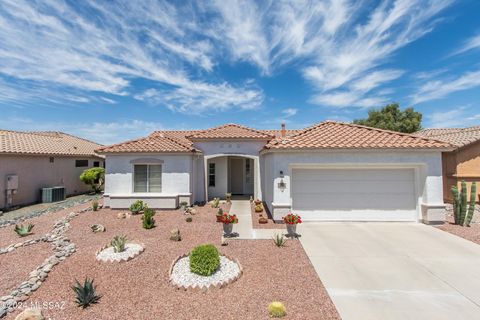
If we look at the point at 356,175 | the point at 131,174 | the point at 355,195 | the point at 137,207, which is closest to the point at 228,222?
the point at 355,195

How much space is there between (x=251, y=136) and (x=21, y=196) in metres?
16.0

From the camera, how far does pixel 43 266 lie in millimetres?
5992

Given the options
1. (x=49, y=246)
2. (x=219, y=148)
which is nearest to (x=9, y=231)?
(x=49, y=246)

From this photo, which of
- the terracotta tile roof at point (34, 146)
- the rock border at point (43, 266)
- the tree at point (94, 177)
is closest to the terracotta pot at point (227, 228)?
the rock border at point (43, 266)

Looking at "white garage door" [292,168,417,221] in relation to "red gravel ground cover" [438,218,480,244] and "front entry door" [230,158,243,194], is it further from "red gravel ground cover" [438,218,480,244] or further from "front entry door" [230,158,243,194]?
"front entry door" [230,158,243,194]

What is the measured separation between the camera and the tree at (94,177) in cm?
1830

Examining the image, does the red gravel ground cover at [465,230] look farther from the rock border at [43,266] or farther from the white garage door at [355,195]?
the rock border at [43,266]

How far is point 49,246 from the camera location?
757cm

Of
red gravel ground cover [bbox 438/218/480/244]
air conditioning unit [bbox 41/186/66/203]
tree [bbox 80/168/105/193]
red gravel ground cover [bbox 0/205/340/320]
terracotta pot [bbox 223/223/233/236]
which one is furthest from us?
tree [bbox 80/168/105/193]

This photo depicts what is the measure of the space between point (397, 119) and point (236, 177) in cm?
2892

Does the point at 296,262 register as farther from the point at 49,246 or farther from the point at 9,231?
the point at 9,231

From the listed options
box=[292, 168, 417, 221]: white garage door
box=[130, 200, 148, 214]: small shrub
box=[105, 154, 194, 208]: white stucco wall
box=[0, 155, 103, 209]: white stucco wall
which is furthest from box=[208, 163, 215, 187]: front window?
box=[0, 155, 103, 209]: white stucco wall

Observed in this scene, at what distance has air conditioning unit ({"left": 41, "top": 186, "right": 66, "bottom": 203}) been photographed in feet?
52.4

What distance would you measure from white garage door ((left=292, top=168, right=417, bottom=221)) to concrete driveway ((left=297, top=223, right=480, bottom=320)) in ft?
3.99
